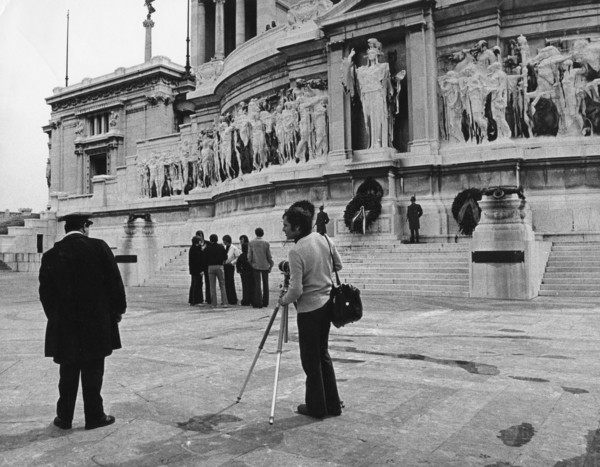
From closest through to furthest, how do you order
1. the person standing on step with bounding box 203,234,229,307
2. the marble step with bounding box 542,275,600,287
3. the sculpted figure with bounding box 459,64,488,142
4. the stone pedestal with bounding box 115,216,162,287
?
1. the person standing on step with bounding box 203,234,229,307
2. the marble step with bounding box 542,275,600,287
3. the sculpted figure with bounding box 459,64,488,142
4. the stone pedestal with bounding box 115,216,162,287

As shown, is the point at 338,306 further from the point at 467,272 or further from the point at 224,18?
the point at 224,18

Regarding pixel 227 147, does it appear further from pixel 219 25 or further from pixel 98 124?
pixel 98 124

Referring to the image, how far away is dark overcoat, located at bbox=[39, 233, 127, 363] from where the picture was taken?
4.73 m

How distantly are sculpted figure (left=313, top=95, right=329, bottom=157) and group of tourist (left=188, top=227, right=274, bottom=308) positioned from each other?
1114 cm

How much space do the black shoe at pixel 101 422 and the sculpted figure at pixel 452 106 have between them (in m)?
19.6

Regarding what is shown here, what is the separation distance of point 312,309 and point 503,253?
10.2 meters

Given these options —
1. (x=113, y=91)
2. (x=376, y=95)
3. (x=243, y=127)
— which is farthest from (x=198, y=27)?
(x=376, y=95)

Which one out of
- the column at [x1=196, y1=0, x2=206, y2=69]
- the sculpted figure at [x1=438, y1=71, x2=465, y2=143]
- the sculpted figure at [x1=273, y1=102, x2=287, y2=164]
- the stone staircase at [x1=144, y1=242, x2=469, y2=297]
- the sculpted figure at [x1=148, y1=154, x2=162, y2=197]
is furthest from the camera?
the column at [x1=196, y1=0, x2=206, y2=69]

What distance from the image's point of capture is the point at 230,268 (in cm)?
1455

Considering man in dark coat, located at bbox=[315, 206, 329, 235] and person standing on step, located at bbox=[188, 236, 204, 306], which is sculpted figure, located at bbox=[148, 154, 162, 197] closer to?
man in dark coat, located at bbox=[315, 206, 329, 235]

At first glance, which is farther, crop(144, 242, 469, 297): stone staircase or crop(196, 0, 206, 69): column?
crop(196, 0, 206, 69): column

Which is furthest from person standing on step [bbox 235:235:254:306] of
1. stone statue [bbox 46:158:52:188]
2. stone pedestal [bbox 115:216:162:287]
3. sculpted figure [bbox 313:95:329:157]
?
stone statue [bbox 46:158:52:188]

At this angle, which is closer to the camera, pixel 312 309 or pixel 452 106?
pixel 312 309

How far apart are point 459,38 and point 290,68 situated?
26.1ft
